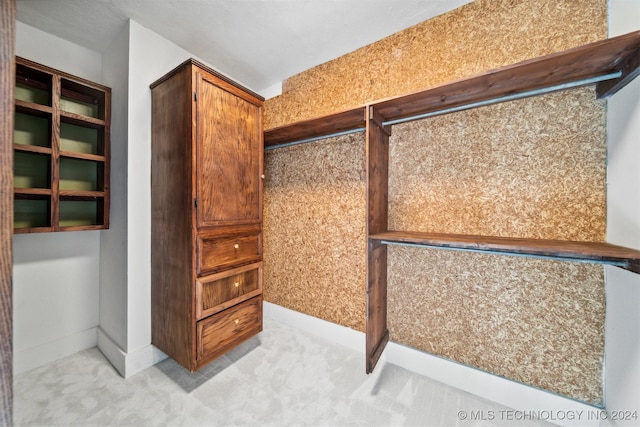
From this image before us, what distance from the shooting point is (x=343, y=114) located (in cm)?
149

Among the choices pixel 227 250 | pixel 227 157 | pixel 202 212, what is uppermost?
pixel 227 157

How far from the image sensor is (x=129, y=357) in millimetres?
1501

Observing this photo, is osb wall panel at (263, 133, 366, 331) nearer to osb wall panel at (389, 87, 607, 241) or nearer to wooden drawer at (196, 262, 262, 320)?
osb wall panel at (389, 87, 607, 241)

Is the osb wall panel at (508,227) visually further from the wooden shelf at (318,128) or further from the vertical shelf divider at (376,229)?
the wooden shelf at (318,128)

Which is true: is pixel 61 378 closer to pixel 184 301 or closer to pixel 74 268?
pixel 74 268

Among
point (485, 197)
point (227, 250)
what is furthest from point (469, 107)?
point (227, 250)

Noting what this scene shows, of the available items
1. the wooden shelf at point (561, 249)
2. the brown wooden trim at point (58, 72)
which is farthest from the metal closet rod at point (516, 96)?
the brown wooden trim at point (58, 72)

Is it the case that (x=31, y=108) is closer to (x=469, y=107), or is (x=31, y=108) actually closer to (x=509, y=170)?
(x=469, y=107)

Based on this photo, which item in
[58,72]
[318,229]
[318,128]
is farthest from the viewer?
[318,229]

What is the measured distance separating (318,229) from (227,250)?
2.52 feet

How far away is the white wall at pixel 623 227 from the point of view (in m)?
0.95

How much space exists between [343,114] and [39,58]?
2.12m

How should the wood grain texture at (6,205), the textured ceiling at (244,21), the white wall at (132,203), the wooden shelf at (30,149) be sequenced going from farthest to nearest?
1. the white wall at (132,203)
2. the textured ceiling at (244,21)
3. the wooden shelf at (30,149)
4. the wood grain texture at (6,205)

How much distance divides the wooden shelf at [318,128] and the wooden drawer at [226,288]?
1063 mm
